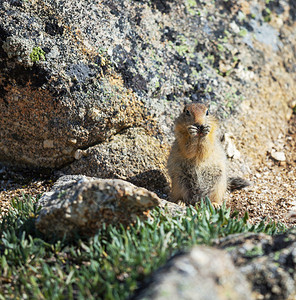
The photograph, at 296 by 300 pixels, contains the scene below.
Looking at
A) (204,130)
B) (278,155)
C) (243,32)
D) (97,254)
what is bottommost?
(97,254)

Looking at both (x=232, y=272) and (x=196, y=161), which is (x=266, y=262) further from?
(x=196, y=161)

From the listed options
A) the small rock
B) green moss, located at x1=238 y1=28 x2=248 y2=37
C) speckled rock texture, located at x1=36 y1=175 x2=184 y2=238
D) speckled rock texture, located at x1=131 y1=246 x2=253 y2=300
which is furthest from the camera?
green moss, located at x1=238 y1=28 x2=248 y2=37

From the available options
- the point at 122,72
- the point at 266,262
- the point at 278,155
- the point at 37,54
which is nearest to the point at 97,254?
the point at 266,262

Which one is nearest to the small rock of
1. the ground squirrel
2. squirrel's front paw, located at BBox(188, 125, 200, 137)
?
the ground squirrel

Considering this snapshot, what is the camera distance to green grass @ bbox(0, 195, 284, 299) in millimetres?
3277

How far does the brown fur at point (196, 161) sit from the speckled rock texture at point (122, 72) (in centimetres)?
55

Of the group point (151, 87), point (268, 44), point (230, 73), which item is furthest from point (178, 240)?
point (268, 44)

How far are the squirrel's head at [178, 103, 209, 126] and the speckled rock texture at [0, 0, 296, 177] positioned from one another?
0.60 metres

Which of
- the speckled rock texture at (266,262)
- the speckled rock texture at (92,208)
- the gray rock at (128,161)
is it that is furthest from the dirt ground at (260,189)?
the speckled rock texture at (266,262)

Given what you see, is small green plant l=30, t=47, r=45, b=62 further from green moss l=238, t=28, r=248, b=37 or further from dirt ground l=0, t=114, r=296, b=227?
green moss l=238, t=28, r=248, b=37

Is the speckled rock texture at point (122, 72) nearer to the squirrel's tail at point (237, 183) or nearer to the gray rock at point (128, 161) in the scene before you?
the gray rock at point (128, 161)

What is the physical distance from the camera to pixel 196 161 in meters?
6.41

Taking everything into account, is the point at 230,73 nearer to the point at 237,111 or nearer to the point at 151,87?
the point at 237,111

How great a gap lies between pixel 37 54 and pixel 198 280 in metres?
4.32
